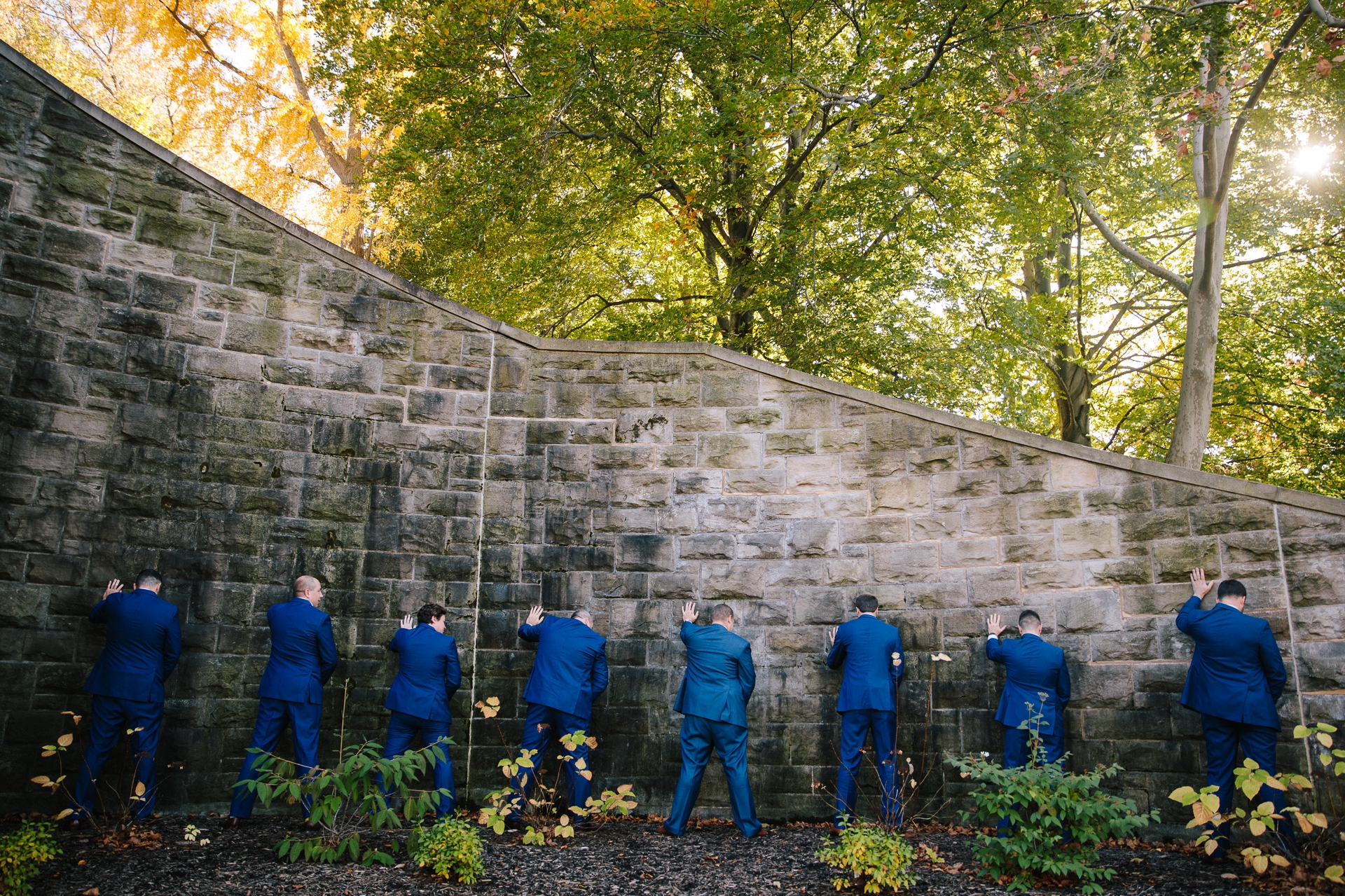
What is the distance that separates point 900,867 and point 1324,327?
1213 cm

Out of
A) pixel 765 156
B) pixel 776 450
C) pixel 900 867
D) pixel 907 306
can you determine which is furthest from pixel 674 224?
pixel 900 867

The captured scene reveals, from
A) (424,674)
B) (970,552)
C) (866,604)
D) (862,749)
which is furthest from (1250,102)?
(424,674)

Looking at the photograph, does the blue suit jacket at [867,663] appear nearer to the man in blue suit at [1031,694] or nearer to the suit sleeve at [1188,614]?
the man in blue suit at [1031,694]

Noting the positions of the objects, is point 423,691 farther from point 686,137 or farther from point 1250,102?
point 1250,102

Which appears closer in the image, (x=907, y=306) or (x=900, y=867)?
(x=900, y=867)

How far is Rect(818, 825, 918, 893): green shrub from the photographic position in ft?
16.0

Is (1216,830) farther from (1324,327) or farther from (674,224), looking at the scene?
(674,224)

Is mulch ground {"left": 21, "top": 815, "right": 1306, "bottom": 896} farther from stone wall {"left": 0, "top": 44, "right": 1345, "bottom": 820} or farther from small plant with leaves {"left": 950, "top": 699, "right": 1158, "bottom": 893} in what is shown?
stone wall {"left": 0, "top": 44, "right": 1345, "bottom": 820}

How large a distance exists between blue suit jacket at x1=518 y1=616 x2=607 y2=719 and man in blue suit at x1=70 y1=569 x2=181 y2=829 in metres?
2.61

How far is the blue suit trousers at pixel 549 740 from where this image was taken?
21.4 ft

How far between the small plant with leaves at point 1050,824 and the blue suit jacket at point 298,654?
4.56m

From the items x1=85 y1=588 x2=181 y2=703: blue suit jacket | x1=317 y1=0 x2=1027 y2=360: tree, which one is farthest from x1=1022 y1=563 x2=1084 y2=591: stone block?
x1=85 y1=588 x2=181 y2=703: blue suit jacket

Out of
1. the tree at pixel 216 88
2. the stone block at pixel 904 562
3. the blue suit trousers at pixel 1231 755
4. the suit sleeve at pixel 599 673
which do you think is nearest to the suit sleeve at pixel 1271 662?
the blue suit trousers at pixel 1231 755

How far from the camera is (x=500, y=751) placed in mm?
7172
